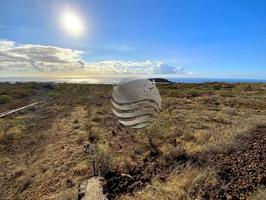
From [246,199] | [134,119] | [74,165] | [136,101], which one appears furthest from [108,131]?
[246,199]

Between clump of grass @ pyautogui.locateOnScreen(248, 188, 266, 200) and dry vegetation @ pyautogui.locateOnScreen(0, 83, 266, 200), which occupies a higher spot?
clump of grass @ pyautogui.locateOnScreen(248, 188, 266, 200)

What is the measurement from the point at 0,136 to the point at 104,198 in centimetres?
887

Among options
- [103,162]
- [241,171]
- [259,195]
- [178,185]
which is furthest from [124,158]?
[259,195]

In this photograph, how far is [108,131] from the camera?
12352 millimetres

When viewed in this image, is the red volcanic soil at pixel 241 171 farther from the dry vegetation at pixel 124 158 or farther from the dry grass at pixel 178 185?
the dry grass at pixel 178 185

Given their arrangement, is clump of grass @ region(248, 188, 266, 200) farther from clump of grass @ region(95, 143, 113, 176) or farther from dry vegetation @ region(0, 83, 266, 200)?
clump of grass @ region(95, 143, 113, 176)

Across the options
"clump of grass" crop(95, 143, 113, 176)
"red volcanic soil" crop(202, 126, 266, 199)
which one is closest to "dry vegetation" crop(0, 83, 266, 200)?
"clump of grass" crop(95, 143, 113, 176)

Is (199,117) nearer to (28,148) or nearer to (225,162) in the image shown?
(225,162)

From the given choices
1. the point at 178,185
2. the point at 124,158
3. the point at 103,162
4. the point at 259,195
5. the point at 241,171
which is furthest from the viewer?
the point at 124,158

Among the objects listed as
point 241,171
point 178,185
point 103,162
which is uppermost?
point 241,171

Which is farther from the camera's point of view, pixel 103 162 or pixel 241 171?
pixel 103 162

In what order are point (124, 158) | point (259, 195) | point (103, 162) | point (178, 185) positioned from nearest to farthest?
point (259, 195) < point (178, 185) < point (103, 162) < point (124, 158)

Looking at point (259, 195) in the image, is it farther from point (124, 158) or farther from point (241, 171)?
point (124, 158)

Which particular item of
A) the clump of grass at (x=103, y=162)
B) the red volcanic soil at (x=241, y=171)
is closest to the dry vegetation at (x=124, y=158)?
the clump of grass at (x=103, y=162)
